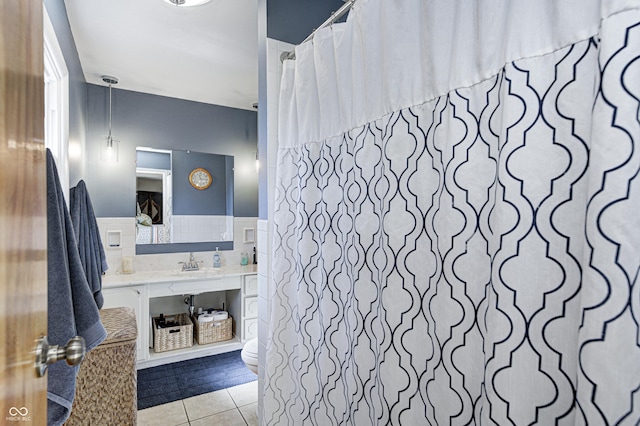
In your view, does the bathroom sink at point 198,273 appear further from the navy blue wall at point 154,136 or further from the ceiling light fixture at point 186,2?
the ceiling light fixture at point 186,2

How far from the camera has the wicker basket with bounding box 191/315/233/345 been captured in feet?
11.0

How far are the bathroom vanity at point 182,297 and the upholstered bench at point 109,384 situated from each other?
43.2 inches

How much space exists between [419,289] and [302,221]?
63 cm

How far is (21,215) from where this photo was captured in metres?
0.61

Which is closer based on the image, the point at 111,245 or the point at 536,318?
the point at 536,318

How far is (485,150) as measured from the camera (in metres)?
0.79

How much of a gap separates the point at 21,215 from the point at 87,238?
1.67 m

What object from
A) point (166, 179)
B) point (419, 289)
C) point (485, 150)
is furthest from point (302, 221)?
point (166, 179)

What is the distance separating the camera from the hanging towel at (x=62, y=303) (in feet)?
3.55


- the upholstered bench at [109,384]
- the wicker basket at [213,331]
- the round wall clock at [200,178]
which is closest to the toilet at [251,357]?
the upholstered bench at [109,384]

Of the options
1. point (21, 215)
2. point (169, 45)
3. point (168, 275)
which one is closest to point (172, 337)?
point (168, 275)

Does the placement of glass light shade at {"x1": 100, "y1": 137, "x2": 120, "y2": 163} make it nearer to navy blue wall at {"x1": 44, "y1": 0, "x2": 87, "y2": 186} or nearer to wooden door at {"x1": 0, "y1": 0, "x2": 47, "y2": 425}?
navy blue wall at {"x1": 44, "y1": 0, "x2": 87, "y2": 186}

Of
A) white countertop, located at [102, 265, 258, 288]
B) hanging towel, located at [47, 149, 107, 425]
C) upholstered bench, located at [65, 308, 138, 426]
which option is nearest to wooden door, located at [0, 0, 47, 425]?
hanging towel, located at [47, 149, 107, 425]

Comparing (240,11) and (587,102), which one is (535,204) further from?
(240,11)
